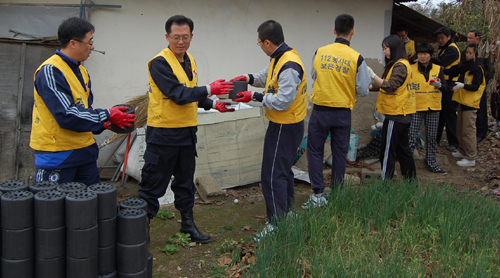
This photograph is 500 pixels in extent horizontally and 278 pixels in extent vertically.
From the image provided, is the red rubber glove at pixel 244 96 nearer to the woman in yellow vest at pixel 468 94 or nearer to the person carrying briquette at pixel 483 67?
the person carrying briquette at pixel 483 67

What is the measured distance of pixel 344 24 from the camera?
4.67 meters

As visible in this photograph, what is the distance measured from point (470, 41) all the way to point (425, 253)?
515cm

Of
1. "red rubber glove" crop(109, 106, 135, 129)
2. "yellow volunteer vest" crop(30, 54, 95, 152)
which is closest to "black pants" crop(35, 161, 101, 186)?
"yellow volunteer vest" crop(30, 54, 95, 152)

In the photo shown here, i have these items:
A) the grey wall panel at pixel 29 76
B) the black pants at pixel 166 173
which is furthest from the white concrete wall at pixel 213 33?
the black pants at pixel 166 173

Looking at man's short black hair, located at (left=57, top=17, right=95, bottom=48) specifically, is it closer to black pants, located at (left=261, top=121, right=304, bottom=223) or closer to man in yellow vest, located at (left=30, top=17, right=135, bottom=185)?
man in yellow vest, located at (left=30, top=17, right=135, bottom=185)

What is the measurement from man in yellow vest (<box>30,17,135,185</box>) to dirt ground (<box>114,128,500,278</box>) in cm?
123

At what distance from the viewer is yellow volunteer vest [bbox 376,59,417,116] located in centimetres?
539

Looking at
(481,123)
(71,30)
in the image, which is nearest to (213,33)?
(71,30)

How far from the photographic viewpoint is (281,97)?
151 inches

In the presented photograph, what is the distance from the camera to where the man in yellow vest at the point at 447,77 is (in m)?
7.52

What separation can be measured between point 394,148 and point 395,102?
61 centimetres

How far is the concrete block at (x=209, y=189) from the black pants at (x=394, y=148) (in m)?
2.17

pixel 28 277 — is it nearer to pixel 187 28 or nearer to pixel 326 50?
pixel 187 28

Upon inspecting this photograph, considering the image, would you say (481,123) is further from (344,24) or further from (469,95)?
(344,24)
